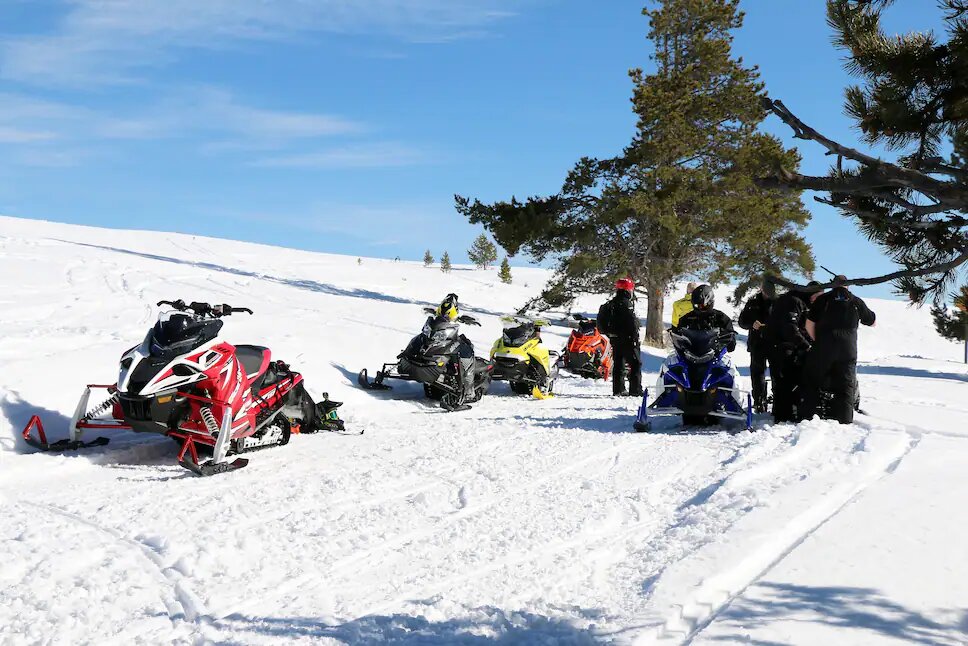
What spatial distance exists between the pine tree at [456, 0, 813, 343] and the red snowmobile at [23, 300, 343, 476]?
15533 mm

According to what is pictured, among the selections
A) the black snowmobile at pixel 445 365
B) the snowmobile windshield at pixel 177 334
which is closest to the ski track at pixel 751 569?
the snowmobile windshield at pixel 177 334

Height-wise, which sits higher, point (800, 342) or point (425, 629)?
point (800, 342)

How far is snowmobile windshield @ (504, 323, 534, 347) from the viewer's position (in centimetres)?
1243

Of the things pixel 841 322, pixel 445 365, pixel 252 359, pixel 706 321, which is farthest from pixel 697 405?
pixel 252 359

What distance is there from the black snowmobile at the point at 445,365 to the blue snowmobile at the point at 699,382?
2892mm

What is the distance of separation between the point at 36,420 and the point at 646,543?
5.60 meters

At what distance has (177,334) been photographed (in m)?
6.90

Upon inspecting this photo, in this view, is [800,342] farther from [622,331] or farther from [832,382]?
[622,331]

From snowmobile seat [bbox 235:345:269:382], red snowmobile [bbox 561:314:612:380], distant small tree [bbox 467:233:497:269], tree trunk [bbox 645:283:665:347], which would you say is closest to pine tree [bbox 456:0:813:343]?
tree trunk [bbox 645:283:665:347]

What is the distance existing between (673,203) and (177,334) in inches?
655

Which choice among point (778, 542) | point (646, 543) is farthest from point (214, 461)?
point (778, 542)

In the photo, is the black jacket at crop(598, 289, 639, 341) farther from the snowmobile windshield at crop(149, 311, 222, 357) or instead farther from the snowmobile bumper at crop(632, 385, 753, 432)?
the snowmobile windshield at crop(149, 311, 222, 357)

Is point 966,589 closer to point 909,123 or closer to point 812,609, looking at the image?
point 812,609

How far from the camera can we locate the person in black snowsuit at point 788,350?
29.9ft
